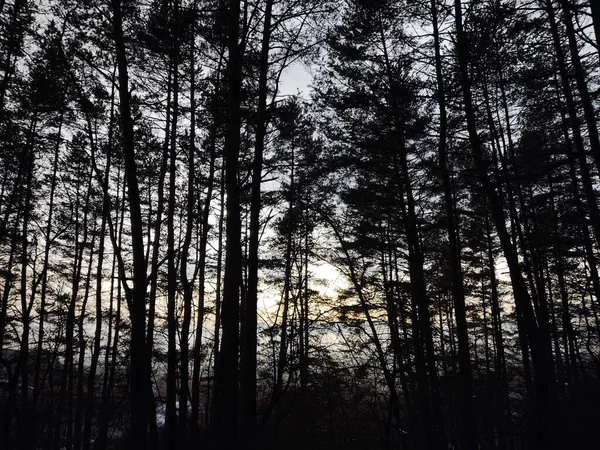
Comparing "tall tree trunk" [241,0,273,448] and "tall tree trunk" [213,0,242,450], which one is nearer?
"tall tree trunk" [213,0,242,450]

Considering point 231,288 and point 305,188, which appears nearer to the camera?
point 231,288

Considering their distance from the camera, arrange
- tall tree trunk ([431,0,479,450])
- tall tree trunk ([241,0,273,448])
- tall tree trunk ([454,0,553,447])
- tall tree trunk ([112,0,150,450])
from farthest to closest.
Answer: tall tree trunk ([431,0,479,450]) < tall tree trunk ([454,0,553,447]) < tall tree trunk ([241,0,273,448]) < tall tree trunk ([112,0,150,450])

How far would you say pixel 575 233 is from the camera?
1307 cm

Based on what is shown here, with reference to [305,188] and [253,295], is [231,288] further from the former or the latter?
[305,188]

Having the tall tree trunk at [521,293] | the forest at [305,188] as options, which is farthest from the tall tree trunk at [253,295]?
the tall tree trunk at [521,293]

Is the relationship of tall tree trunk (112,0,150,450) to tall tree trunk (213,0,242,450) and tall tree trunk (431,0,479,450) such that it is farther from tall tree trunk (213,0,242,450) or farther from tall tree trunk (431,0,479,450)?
tall tree trunk (431,0,479,450)

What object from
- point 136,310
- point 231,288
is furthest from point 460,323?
point 136,310

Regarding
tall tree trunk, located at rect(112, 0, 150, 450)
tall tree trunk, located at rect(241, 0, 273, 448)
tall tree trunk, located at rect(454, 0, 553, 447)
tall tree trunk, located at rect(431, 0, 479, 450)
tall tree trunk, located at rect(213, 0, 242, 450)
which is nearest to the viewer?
tall tree trunk, located at rect(112, 0, 150, 450)

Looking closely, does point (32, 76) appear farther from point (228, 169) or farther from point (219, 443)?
point (219, 443)

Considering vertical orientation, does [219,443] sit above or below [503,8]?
below

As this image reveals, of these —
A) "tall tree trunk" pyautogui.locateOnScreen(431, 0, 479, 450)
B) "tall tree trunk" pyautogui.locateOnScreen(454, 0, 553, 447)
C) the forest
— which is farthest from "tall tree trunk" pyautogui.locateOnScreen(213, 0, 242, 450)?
"tall tree trunk" pyautogui.locateOnScreen(431, 0, 479, 450)

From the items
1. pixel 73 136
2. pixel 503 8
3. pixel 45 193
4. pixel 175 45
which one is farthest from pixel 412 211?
pixel 45 193

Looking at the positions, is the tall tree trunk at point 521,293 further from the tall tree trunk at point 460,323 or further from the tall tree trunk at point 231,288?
the tall tree trunk at point 231,288

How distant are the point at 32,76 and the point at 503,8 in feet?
33.3
